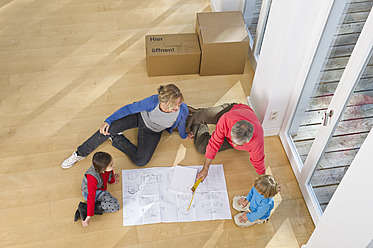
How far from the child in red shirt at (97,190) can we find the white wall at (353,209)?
→ 142 centimetres

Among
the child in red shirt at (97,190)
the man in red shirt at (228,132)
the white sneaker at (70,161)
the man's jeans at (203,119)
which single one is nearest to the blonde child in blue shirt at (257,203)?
the man in red shirt at (228,132)

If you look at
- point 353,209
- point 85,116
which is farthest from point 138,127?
point 353,209

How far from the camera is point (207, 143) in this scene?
3.31m

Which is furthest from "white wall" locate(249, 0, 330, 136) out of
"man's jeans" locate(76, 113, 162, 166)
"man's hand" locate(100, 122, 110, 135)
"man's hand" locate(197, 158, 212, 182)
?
"man's hand" locate(100, 122, 110, 135)

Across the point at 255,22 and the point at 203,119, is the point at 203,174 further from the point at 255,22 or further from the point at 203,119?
the point at 255,22

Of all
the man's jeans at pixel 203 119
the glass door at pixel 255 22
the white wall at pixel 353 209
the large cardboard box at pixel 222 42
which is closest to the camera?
the white wall at pixel 353 209

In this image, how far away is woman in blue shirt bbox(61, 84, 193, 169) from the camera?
125 inches

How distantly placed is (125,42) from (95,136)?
4.16ft

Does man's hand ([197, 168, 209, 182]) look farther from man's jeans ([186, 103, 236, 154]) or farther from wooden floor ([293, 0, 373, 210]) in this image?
wooden floor ([293, 0, 373, 210])

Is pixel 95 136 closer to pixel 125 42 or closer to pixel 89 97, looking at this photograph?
pixel 89 97

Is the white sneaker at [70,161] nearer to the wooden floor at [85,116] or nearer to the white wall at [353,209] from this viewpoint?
the wooden floor at [85,116]

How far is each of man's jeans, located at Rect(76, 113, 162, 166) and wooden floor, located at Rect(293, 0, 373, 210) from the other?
1179mm

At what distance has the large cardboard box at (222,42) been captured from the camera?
3.63 metres

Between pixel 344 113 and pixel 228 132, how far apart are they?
80 centimetres
